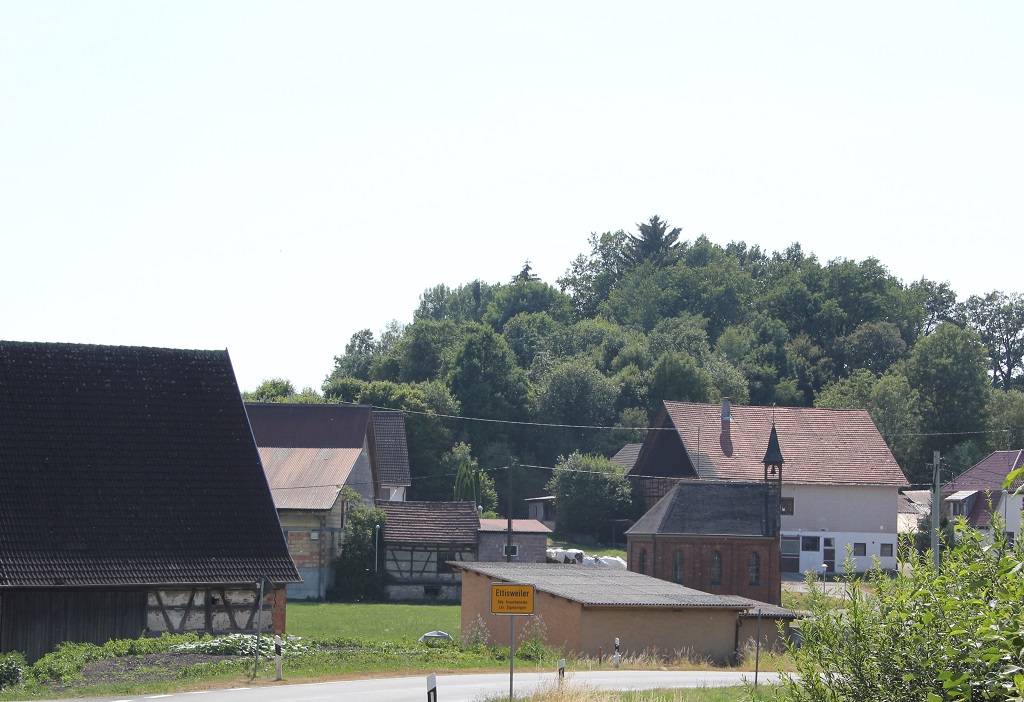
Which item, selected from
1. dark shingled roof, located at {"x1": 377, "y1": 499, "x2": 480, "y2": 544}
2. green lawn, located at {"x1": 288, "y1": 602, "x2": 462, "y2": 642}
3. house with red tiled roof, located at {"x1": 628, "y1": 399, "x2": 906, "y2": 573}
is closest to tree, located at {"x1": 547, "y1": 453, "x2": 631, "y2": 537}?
house with red tiled roof, located at {"x1": 628, "y1": 399, "x2": 906, "y2": 573}

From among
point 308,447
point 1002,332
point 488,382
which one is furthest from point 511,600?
point 1002,332

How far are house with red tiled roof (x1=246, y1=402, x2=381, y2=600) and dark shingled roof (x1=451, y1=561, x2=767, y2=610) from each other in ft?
44.4

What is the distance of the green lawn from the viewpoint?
120 ft

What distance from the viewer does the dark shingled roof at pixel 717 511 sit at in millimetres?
55344

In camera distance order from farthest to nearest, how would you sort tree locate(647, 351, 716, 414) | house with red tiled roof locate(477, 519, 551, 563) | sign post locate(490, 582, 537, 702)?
tree locate(647, 351, 716, 414)
house with red tiled roof locate(477, 519, 551, 563)
sign post locate(490, 582, 537, 702)

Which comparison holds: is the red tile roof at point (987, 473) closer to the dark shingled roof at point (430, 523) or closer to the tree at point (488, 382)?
the dark shingled roof at point (430, 523)

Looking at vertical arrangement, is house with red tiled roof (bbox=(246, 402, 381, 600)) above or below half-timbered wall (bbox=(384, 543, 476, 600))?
above

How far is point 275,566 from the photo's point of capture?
29203 millimetres

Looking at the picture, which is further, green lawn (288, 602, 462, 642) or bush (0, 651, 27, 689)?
green lawn (288, 602, 462, 642)

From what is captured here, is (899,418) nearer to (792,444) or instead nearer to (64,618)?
(792,444)

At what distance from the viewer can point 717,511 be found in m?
55.8

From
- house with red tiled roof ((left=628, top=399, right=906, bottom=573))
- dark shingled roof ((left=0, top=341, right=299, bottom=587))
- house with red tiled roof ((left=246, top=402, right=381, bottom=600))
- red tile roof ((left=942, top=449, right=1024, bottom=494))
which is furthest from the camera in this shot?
red tile roof ((left=942, top=449, right=1024, bottom=494))

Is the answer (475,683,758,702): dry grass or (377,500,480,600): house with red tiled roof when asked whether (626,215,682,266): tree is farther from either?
(475,683,758,702): dry grass

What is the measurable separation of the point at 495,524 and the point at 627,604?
97.6 ft
